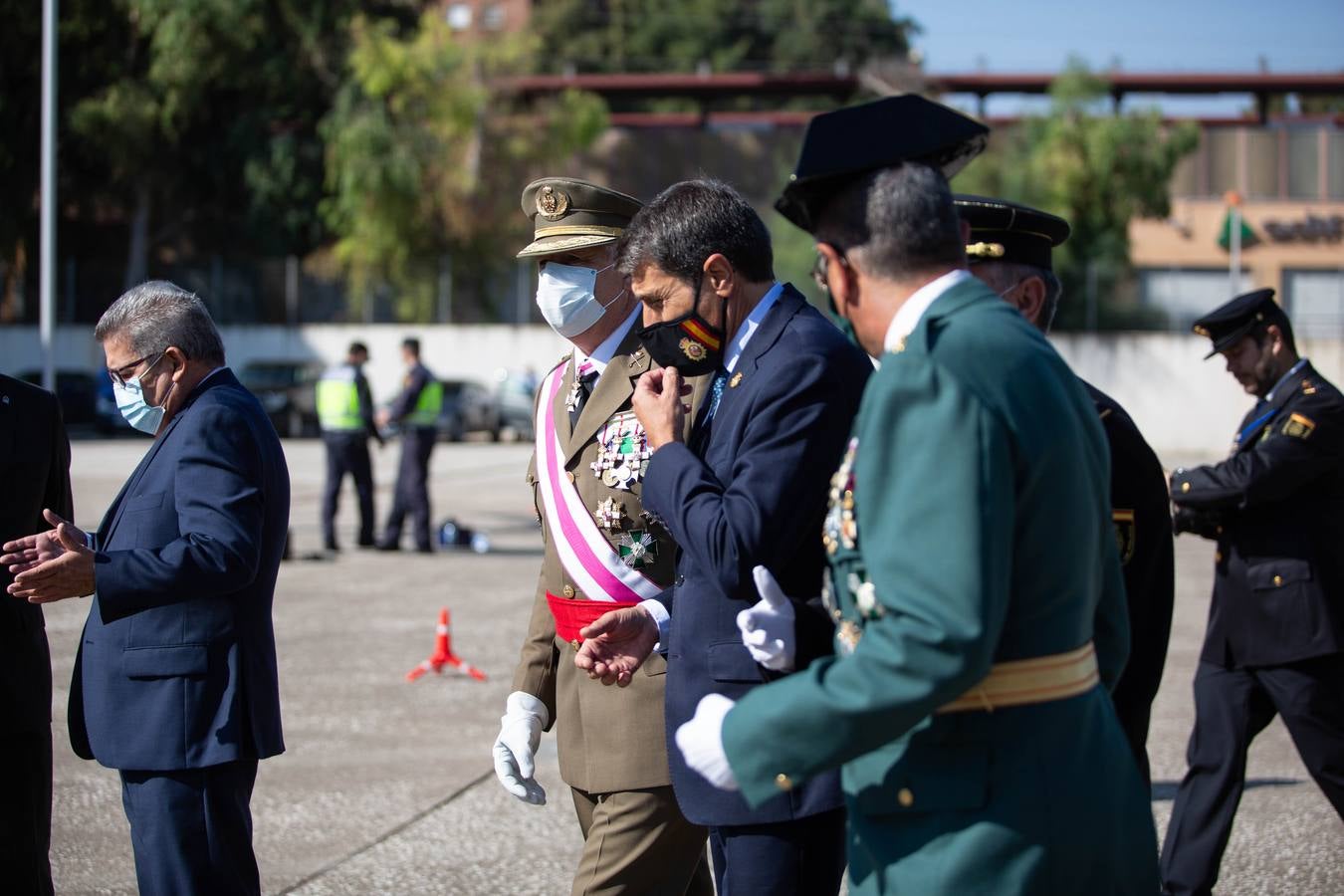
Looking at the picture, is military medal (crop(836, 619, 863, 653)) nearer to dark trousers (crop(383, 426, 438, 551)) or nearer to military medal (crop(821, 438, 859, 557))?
military medal (crop(821, 438, 859, 557))

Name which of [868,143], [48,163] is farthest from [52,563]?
[48,163]

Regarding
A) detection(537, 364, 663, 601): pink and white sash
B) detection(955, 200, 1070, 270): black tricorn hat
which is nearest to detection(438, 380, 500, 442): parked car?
detection(537, 364, 663, 601): pink and white sash

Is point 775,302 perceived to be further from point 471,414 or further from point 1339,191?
point 1339,191

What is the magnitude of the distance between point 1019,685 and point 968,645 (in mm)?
191

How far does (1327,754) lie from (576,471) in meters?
2.70

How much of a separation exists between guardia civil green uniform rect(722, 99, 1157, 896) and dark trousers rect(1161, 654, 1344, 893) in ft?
8.40

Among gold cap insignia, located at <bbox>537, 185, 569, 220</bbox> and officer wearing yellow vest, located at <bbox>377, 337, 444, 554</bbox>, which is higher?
gold cap insignia, located at <bbox>537, 185, 569, 220</bbox>

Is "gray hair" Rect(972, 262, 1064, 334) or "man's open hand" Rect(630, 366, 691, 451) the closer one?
"man's open hand" Rect(630, 366, 691, 451)

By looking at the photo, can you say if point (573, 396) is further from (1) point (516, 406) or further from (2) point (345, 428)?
(1) point (516, 406)

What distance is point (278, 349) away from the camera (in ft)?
128

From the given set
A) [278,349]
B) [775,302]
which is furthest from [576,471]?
[278,349]

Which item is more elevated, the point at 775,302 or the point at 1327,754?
the point at 775,302

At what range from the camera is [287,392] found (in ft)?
108

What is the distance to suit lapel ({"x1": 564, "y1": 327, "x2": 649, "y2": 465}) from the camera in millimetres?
3473
